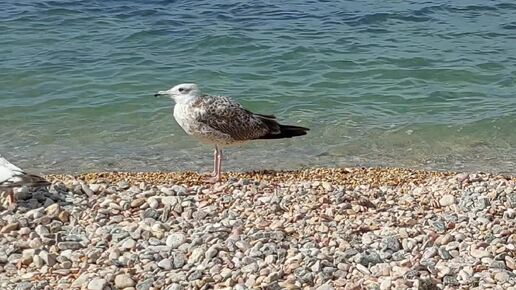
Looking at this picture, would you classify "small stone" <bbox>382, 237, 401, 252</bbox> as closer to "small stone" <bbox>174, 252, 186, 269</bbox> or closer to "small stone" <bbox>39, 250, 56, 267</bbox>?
"small stone" <bbox>174, 252, 186, 269</bbox>

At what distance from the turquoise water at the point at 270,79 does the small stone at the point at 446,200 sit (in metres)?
2.77

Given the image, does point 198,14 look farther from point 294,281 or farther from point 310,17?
point 294,281

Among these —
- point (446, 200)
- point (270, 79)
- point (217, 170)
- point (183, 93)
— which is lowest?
point (270, 79)

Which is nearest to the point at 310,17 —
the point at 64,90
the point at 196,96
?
the point at 64,90

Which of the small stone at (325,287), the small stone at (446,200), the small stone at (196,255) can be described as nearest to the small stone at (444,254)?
the small stone at (325,287)

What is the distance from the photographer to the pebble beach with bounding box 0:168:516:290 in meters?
5.24

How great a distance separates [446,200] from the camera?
674cm

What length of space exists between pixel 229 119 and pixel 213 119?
20cm

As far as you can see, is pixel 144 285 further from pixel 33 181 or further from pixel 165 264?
pixel 33 181

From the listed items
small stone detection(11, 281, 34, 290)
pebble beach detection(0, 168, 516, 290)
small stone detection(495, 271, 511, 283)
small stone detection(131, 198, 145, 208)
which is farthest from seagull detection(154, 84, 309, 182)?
small stone detection(495, 271, 511, 283)

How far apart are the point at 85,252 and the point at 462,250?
2534 mm

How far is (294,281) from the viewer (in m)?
5.16

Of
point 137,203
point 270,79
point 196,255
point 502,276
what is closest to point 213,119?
point 137,203

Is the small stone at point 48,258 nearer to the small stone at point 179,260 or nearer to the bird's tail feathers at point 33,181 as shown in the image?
the small stone at point 179,260
